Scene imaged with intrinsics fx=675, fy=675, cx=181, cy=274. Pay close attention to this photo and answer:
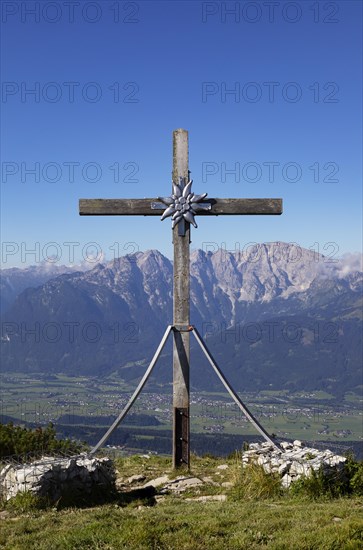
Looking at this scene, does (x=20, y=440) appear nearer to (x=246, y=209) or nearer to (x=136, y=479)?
(x=136, y=479)

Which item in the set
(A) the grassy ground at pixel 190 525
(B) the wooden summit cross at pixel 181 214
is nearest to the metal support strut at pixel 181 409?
(B) the wooden summit cross at pixel 181 214

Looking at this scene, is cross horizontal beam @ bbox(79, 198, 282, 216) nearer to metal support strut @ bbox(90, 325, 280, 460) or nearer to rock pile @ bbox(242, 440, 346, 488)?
metal support strut @ bbox(90, 325, 280, 460)

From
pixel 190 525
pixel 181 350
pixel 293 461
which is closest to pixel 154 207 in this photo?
pixel 181 350

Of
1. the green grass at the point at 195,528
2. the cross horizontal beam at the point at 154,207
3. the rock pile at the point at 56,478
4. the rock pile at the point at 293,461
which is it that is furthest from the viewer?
the cross horizontal beam at the point at 154,207

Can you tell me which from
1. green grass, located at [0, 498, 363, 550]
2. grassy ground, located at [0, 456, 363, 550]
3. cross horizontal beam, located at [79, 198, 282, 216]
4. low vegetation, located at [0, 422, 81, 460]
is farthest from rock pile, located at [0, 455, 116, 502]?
cross horizontal beam, located at [79, 198, 282, 216]

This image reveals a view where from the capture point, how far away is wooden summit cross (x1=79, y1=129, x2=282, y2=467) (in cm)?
1766

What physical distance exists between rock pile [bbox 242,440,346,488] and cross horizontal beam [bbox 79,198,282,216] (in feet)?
21.0

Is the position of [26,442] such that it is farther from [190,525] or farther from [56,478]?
[190,525]

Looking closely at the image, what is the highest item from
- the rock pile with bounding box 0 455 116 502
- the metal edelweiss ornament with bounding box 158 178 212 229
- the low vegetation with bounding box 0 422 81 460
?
the metal edelweiss ornament with bounding box 158 178 212 229

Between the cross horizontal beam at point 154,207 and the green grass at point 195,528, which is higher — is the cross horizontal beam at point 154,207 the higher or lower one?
the higher one

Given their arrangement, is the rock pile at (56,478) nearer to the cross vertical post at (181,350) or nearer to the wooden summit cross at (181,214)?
the cross vertical post at (181,350)

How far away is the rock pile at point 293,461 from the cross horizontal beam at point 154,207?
640cm

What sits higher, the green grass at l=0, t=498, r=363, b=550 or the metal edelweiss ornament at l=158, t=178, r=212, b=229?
the metal edelweiss ornament at l=158, t=178, r=212, b=229

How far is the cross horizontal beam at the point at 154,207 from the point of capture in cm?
1850
